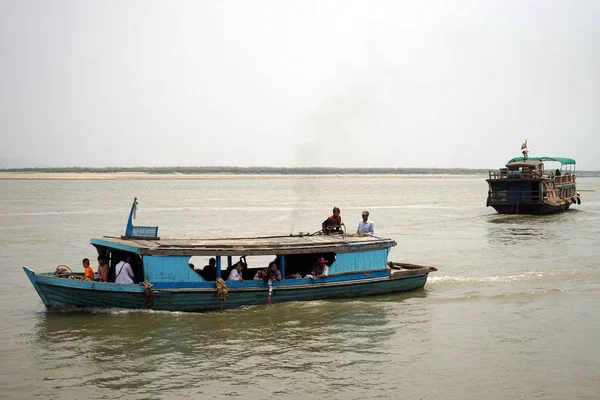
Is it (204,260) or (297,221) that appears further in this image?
(297,221)

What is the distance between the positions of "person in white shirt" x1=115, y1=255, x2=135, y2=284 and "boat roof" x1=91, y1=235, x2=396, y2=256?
473mm

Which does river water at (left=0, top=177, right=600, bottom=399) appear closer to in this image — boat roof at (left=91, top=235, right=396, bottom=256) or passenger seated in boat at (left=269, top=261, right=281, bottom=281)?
passenger seated in boat at (left=269, top=261, right=281, bottom=281)

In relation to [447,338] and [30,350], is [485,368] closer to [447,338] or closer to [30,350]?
[447,338]

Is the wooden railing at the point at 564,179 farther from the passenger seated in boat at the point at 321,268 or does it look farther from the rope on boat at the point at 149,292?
the rope on boat at the point at 149,292

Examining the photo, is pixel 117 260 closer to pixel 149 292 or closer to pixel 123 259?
A: pixel 123 259

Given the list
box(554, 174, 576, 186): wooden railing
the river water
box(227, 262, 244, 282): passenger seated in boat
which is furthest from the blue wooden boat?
box(554, 174, 576, 186): wooden railing

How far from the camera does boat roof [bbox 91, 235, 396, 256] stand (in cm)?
1545

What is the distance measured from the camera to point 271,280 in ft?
54.3

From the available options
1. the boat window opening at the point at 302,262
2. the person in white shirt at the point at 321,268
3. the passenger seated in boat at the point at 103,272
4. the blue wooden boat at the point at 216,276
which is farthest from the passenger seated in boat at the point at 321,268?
the passenger seated in boat at the point at 103,272

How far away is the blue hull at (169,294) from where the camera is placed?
15336 millimetres

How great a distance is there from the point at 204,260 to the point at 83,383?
13678 mm

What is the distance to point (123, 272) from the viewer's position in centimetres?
1559

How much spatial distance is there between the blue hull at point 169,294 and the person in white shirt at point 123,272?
0.34 m

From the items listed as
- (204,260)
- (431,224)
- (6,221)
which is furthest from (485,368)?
(6,221)
